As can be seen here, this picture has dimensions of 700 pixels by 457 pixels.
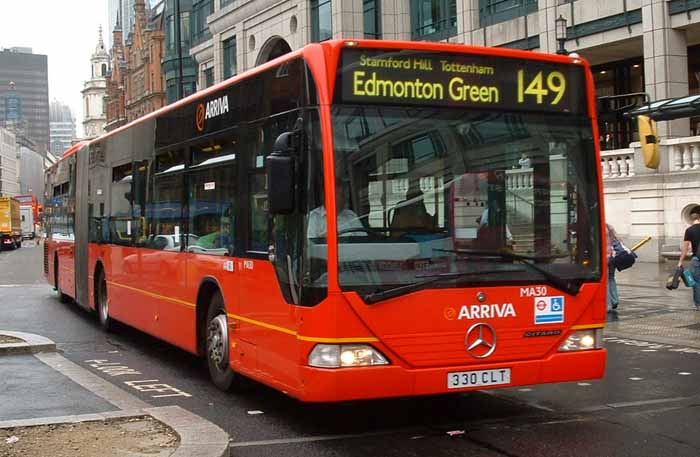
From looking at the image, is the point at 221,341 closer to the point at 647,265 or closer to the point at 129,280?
the point at 129,280

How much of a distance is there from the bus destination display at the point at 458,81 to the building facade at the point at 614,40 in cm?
1441

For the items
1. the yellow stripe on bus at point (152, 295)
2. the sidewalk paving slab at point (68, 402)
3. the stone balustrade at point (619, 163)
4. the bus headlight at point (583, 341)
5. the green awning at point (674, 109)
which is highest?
the green awning at point (674, 109)

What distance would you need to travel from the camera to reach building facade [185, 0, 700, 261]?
27953 millimetres

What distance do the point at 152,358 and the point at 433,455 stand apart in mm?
6223

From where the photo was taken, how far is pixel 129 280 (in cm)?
1314

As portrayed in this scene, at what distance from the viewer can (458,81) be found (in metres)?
7.55

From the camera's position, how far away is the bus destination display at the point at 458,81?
23.8 feet

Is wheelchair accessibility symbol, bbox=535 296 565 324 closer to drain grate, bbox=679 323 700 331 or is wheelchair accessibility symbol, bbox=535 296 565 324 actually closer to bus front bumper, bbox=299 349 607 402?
bus front bumper, bbox=299 349 607 402

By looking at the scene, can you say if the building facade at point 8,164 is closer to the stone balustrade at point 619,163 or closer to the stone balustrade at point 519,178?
the stone balustrade at point 619,163

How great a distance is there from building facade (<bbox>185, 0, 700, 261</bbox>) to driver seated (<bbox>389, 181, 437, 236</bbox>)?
1561 centimetres

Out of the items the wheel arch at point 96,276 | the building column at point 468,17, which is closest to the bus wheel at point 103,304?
the wheel arch at point 96,276

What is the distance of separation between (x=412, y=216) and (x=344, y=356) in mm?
1152

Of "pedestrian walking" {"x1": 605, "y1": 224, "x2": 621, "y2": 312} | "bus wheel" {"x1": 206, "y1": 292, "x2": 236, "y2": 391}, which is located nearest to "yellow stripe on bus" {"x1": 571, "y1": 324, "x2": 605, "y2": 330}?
"bus wheel" {"x1": 206, "y1": 292, "x2": 236, "y2": 391}

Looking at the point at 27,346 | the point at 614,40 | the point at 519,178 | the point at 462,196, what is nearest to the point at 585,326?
the point at 519,178
